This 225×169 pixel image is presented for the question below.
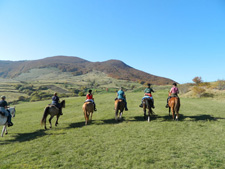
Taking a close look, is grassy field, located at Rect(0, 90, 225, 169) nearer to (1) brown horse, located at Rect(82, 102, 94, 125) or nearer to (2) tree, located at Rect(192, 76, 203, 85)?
(1) brown horse, located at Rect(82, 102, 94, 125)

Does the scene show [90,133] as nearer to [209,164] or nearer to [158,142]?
[158,142]

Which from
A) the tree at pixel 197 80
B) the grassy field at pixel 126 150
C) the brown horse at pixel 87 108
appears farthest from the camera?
the tree at pixel 197 80

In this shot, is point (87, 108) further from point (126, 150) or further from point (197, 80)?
point (197, 80)

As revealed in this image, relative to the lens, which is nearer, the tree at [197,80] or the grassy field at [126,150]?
the grassy field at [126,150]

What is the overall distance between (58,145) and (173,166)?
5658mm

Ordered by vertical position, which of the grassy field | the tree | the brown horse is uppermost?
the tree

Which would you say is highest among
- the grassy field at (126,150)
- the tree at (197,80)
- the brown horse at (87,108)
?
the tree at (197,80)

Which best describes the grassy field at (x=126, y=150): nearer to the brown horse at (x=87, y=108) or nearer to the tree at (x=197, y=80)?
the brown horse at (x=87, y=108)

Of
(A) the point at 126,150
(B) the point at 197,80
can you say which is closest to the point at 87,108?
(A) the point at 126,150

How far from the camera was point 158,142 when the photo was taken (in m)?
6.88

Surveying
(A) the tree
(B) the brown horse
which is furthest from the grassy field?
(A) the tree

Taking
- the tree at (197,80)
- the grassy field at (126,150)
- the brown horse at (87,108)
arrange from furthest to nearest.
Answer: the tree at (197,80)
the brown horse at (87,108)
the grassy field at (126,150)

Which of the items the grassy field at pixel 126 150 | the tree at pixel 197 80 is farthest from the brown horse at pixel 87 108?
the tree at pixel 197 80

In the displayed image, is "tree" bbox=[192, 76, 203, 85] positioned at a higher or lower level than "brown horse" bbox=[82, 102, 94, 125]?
higher
